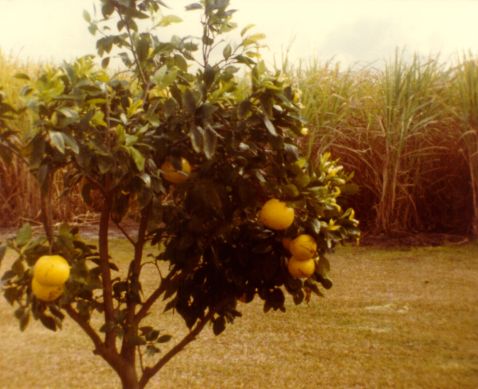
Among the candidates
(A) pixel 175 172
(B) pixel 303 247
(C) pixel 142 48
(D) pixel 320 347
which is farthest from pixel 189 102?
(D) pixel 320 347

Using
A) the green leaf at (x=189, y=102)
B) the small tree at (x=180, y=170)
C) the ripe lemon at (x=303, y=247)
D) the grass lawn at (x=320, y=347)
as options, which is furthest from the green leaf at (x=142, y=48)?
the grass lawn at (x=320, y=347)

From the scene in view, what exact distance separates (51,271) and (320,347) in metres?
1.78

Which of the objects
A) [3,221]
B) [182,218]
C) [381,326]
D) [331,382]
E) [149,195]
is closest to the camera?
[149,195]

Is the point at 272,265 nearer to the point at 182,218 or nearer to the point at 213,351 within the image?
the point at 182,218

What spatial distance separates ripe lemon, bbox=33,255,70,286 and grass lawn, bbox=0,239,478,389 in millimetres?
1237

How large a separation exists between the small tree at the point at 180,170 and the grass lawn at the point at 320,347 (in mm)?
821

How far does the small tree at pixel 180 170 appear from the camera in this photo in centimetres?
144

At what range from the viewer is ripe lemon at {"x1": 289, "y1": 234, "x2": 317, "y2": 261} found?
1589 millimetres

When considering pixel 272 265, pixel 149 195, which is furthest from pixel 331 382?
pixel 149 195

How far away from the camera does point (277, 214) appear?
5.13ft

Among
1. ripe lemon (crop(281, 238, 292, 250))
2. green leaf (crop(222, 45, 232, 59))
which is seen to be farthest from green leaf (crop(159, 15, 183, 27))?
ripe lemon (crop(281, 238, 292, 250))

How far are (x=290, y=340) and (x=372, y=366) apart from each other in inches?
18.0

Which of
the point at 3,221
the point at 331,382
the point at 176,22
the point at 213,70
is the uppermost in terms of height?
the point at 176,22

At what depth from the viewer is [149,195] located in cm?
143
